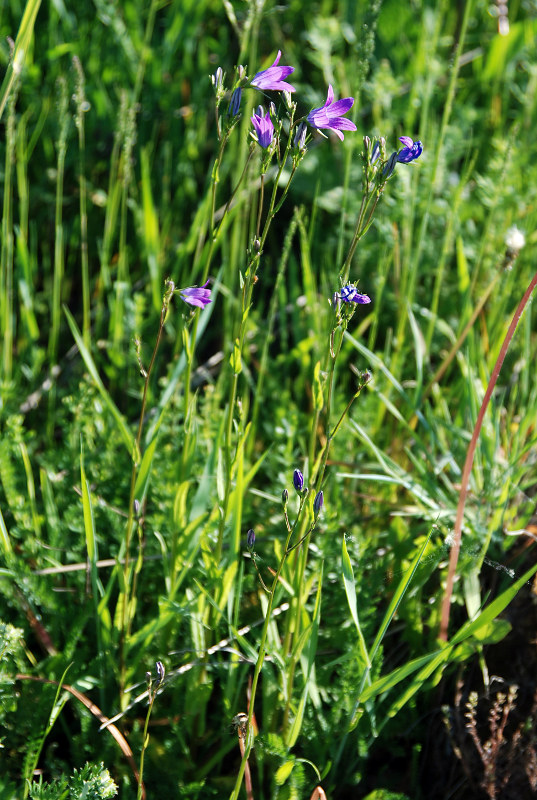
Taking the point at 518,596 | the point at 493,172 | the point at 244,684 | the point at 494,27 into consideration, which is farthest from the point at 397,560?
the point at 494,27

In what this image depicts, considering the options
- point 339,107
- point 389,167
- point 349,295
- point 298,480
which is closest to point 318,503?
point 298,480

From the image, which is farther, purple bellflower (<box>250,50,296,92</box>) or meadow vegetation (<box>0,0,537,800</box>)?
meadow vegetation (<box>0,0,537,800</box>)

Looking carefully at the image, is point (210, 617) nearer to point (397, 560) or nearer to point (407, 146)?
point (397, 560)

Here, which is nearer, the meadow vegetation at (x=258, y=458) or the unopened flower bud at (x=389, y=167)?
the unopened flower bud at (x=389, y=167)

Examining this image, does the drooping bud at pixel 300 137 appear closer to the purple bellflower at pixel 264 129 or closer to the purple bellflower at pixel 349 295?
the purple bellflower at pixel 264 129

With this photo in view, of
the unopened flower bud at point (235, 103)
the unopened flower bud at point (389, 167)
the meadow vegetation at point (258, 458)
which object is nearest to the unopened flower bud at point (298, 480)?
the meadow vegetation at point (258, 458)

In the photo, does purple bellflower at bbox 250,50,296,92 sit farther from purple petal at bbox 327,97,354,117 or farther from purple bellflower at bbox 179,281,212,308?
purple bellflower at bbox 179,281,212,308

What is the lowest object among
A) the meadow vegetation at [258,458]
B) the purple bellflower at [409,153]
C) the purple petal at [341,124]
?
the meadow vegetation at [258,458]

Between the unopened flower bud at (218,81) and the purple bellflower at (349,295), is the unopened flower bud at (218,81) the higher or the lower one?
the higher one

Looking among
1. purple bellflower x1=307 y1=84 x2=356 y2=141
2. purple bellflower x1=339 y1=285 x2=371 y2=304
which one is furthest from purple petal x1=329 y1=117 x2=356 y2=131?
purple bellflower x1=339 y1=285 x2=371 y2=304
